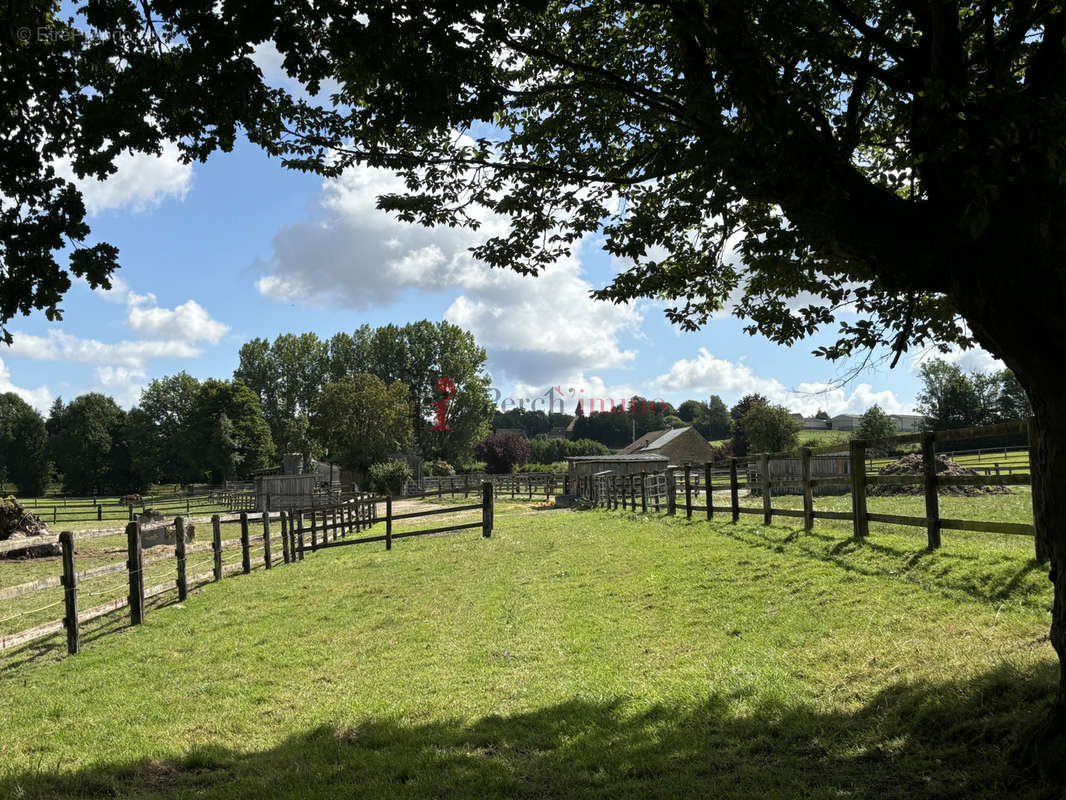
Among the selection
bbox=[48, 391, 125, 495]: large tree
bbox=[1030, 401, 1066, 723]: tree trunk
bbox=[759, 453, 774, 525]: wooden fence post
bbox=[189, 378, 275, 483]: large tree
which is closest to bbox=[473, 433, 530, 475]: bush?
bbox=[189, 378, 275, 483]: large tree

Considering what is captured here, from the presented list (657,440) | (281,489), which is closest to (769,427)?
(657,440)

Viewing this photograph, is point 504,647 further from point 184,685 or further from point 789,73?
point 789,73

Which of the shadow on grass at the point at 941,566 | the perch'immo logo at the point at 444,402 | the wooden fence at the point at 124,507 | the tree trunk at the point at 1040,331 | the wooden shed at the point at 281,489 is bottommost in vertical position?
the wooden fence at the point at 124,507

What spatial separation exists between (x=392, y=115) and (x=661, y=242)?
11.0 feet

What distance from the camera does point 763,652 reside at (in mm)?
6402

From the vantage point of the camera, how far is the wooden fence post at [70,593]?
27.2 feet

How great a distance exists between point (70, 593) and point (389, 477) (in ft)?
114

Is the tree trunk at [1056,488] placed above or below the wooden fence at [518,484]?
above

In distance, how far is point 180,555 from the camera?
1126 cm

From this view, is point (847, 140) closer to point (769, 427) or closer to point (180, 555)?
point (180, 555)

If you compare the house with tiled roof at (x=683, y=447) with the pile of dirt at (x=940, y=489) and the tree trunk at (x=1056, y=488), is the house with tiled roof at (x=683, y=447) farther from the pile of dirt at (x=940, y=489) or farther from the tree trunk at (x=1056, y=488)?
the tree trunk at (x=1056, y=488)

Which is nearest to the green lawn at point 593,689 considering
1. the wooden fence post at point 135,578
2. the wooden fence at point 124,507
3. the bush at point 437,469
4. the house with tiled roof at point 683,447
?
the wooden fence post at point 135,578

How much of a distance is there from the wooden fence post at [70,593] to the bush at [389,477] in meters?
33.2

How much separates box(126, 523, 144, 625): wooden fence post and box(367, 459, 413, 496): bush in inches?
1250
